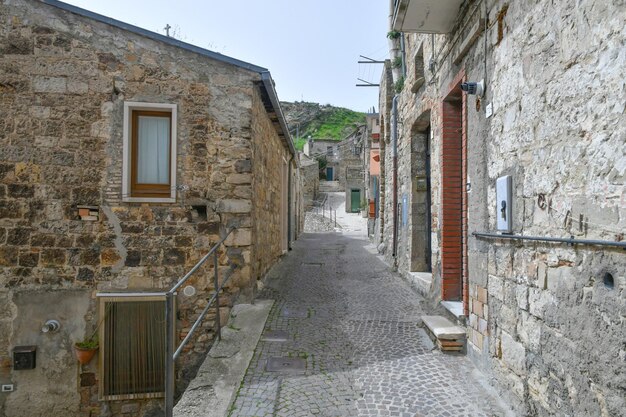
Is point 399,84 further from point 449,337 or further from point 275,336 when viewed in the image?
point 275,336

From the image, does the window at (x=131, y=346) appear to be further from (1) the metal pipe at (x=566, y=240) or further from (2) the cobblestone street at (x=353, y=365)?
(1) the metal pipe at (x=566, y=240)

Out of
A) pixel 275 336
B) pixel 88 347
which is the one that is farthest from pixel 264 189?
pixel 88 347

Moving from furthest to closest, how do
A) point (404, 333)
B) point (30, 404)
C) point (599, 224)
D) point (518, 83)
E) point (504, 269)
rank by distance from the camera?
1. point (30, 404)
2. point (404, 333)
3. point (504, 269)
4. point (518, 83)
5. point (599, 224)

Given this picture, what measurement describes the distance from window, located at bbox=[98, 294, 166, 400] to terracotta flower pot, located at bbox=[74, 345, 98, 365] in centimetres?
12

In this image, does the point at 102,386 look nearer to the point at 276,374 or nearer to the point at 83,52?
the point at 276,374

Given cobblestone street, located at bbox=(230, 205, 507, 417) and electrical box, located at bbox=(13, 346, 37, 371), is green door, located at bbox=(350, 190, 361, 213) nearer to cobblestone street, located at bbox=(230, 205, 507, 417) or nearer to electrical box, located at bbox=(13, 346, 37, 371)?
cobblestone street, located at bbox=(230, 205, 507, 417)

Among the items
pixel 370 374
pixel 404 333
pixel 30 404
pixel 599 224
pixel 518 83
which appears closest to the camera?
pixel 599 224

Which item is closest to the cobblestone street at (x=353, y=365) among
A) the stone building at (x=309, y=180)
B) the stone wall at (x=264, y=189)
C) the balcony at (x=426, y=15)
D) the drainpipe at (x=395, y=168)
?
the stone wall at (x=264, y=189)

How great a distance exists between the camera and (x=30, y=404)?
5371 mm

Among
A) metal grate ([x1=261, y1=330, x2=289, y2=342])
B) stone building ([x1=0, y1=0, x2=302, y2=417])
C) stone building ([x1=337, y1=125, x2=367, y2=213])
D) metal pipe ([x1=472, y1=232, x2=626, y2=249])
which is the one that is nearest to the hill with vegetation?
stone building ([x1=337, y1=125, x2=367, y2=213])

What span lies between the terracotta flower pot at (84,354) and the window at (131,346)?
115 mm

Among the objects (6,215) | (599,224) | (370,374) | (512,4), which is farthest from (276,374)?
(6,215)

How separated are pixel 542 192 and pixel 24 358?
21.1 ft

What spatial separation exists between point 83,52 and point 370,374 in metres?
5.55
